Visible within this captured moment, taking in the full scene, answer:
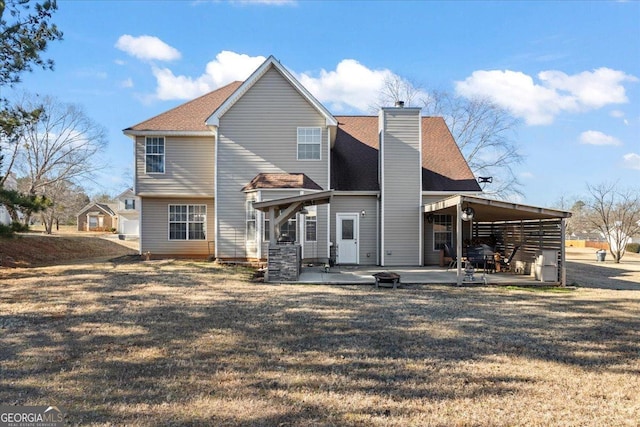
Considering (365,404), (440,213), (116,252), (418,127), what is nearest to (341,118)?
(418,127)

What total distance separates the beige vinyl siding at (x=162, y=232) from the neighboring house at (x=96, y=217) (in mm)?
42732

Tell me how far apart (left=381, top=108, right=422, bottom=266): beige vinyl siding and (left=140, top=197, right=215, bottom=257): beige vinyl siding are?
7.26 metres

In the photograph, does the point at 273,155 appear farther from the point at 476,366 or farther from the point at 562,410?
the point at 562,410

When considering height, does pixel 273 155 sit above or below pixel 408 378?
above

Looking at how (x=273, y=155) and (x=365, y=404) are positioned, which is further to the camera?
(x=273, y=155)

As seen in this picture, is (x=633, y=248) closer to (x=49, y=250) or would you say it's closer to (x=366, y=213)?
(x=366, y=213)

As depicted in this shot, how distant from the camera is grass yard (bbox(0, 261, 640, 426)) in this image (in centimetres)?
397

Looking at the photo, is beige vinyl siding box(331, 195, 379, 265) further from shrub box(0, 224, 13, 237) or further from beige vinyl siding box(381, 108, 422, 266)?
shrub box(0, 224, 13, 237)

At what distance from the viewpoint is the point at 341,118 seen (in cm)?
2127

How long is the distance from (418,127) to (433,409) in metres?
14.2

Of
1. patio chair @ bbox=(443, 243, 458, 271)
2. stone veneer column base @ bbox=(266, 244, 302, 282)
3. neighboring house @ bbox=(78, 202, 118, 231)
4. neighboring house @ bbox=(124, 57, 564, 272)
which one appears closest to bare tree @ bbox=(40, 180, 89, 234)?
neighboring house @ bbox=(78, 202, 118, 231)

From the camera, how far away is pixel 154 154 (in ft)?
55.9
